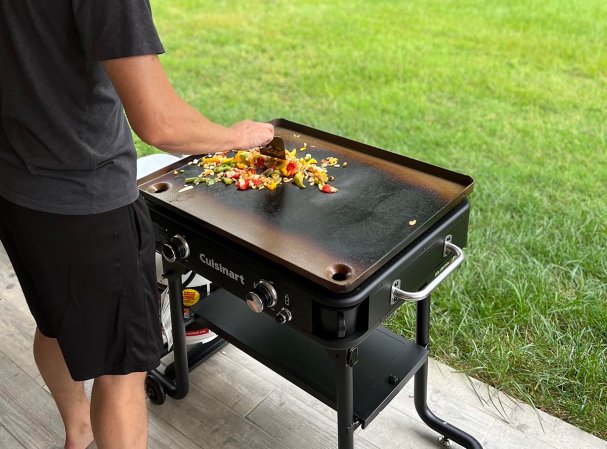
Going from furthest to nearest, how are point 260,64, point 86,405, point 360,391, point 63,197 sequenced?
point 260,64 < point 86,405 < point 360,391 < point 63,197

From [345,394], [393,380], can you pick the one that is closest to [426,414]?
[393,380]

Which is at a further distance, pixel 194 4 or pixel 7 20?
pixel 194 4

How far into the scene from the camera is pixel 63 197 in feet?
4.61

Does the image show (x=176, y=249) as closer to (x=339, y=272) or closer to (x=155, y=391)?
(x=339, y=272)

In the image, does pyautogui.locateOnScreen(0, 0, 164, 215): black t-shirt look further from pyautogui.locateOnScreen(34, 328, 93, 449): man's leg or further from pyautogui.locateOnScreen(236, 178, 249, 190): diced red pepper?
pyautogui.locateOnScreen(34, 328, 93, 449): man's leg

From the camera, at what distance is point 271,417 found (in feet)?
7.22

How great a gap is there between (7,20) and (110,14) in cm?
23

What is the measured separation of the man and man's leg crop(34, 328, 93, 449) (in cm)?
12

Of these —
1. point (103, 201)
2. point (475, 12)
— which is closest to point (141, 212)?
point (103, 201)

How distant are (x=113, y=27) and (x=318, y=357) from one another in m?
1.12

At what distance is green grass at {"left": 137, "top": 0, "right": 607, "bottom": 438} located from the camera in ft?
8.14

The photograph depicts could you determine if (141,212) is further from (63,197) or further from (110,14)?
(110,14)

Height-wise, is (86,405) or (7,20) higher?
(7,20)

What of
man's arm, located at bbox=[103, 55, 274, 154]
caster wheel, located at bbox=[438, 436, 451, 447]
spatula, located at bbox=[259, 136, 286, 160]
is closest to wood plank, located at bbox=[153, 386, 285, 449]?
caster wheel, located at bbox=[438, 436, 451, 447]
